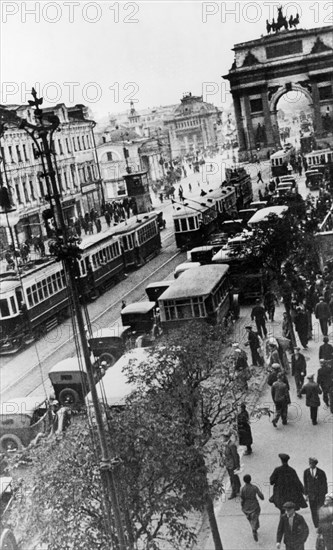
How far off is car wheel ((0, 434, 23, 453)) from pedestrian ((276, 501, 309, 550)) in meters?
7.57

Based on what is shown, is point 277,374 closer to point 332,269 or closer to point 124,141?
point 332,269

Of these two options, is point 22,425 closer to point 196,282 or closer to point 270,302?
point 196,282

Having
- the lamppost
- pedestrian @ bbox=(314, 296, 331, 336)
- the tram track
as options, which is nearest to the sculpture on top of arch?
the tram track

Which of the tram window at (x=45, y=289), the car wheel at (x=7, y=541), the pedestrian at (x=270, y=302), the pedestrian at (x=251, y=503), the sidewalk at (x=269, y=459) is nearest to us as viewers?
the pedestrian at (x=251, y=503)

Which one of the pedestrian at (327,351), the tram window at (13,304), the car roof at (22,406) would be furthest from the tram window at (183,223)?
the pedestrian at (327,351)

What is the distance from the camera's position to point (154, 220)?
36.9m

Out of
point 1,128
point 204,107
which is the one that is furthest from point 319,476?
point 204,107

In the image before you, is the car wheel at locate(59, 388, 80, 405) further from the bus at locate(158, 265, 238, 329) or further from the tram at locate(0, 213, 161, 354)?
the bus at locate(158, 265, 238, 329)

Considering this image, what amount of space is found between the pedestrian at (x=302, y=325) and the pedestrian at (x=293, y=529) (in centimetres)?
915

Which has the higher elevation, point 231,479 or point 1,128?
point 1,128

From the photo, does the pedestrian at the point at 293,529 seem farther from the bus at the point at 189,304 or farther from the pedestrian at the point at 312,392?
the bus at the point at 189,304

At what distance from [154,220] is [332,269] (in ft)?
52.2

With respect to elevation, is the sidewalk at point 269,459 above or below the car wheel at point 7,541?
below

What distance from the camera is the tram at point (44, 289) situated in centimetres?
2308
